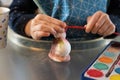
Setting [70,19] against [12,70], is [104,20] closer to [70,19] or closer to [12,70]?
[70,19]

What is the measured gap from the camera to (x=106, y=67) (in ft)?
2.13

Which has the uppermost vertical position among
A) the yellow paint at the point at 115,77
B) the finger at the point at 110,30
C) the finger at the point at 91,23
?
the finger at the point at 91,23

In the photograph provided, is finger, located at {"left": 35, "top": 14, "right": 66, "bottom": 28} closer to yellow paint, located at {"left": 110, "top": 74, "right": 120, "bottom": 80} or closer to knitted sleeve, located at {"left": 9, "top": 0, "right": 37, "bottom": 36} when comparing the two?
knitted sleeve, located at {"left": 9, "top": 0, "right": 37, "bottom": 36}

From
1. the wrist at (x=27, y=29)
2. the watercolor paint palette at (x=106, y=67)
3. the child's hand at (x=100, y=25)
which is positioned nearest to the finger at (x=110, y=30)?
the child's hand at (x=100, y=25)

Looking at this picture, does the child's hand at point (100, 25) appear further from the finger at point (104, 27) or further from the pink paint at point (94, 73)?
the pink paint at point (94, 73)

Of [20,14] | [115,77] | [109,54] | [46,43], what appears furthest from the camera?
[20,14]

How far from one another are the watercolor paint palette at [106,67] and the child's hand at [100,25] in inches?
3.5

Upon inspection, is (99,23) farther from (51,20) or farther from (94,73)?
(94,73)

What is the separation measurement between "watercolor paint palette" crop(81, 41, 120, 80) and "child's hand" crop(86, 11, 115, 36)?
0.09 m

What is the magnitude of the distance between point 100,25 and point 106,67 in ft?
0.74

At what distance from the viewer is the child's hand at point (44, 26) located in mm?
759

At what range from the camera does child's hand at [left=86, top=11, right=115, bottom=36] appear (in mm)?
819

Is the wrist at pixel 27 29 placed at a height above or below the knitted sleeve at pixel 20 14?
below

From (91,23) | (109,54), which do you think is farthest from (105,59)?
(91,23)
